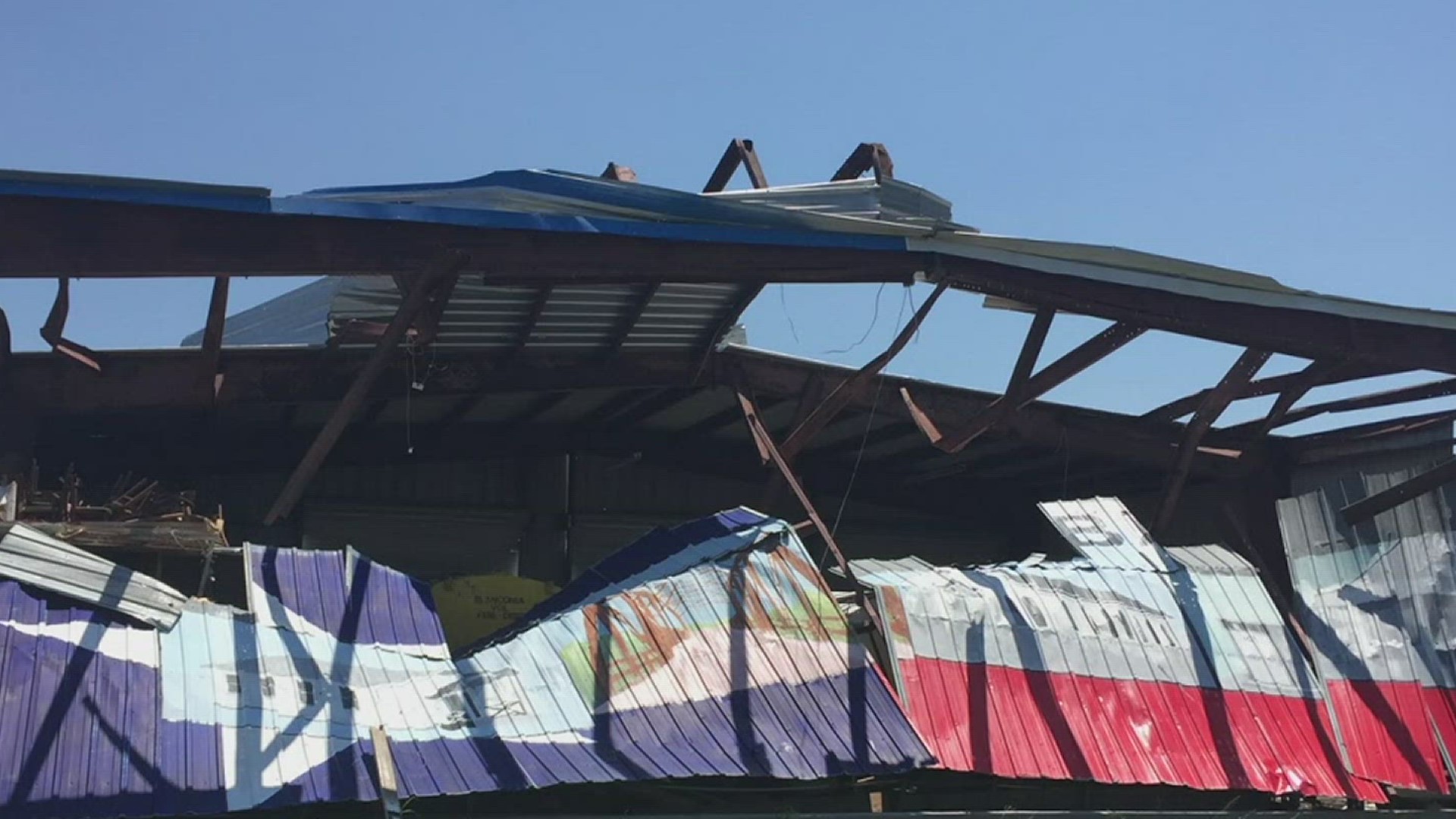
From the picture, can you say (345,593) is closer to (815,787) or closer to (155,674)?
(155,674)

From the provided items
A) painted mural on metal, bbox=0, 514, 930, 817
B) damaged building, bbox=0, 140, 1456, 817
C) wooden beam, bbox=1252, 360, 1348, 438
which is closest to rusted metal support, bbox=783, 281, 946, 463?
damaged building, bbox=0, 140, 1456, 817

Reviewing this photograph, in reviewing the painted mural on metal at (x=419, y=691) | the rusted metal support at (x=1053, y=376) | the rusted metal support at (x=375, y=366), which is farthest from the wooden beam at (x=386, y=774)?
the rusted metal support at (x=1053, y=376)

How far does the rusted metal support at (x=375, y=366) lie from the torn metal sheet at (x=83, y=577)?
1.63 meters

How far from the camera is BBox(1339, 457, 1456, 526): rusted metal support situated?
1714 centimetres

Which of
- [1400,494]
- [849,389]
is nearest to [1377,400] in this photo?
[1400,494]

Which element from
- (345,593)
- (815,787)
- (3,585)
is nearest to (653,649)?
(815,787)

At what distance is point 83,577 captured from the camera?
37.2ft

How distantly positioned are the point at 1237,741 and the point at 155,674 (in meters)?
10.5

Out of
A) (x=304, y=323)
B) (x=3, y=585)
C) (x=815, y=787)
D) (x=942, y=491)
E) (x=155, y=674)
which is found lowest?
(x=815, y=787)

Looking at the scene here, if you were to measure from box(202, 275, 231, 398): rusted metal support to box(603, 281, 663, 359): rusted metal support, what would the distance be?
404 cm

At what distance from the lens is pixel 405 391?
15.9m

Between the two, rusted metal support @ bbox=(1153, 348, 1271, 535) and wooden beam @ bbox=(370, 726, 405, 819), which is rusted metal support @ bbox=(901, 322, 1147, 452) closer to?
rusted metal support @ bbox=(1153, 348, 1271, 535)

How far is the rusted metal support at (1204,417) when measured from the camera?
15.8m

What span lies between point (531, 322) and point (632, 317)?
1099 millimetres
